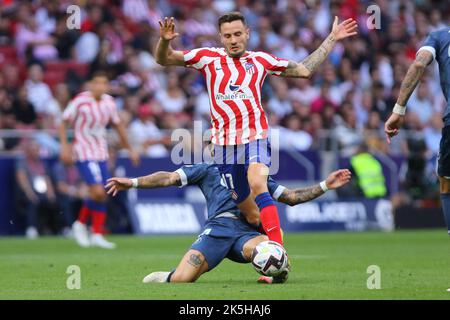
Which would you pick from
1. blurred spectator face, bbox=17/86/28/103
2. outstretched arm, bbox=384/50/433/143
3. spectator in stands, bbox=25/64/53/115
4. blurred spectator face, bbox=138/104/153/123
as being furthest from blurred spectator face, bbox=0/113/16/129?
outstretched arm, bbox=384/50/433/143

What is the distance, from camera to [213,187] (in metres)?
10.1

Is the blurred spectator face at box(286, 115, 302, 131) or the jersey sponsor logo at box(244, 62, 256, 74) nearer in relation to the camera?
the jersey sponsor logo at box(244, 62, 256, 74)

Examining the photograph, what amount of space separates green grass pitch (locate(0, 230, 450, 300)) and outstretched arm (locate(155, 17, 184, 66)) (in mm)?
2058

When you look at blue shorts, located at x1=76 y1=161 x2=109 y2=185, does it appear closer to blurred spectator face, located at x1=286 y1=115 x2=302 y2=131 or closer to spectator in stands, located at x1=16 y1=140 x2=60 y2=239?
spectator in stands, located at x1=16 y1=140 x2=60 y2=239

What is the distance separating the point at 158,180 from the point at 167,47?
121 centimetres

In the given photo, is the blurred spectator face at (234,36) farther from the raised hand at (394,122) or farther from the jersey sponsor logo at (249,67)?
the raised hand at (394,122)

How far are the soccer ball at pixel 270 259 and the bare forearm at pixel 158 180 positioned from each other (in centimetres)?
107

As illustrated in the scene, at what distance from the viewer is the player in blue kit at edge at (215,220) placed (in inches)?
376

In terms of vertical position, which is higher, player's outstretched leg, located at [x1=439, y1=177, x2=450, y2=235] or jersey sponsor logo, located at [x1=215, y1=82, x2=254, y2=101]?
jersey sponsor logo, located at [x1=215, y1=82, x2=254, y2=101]

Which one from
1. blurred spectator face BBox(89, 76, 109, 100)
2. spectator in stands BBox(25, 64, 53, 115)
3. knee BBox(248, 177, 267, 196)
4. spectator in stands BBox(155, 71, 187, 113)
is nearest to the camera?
knee BBox(248, 177, 267, 196)

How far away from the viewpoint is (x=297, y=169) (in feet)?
68.9

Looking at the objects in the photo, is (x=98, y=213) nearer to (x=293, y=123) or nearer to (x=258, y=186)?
(x=293, y=123)

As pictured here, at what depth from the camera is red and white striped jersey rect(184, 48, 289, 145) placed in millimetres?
10180
